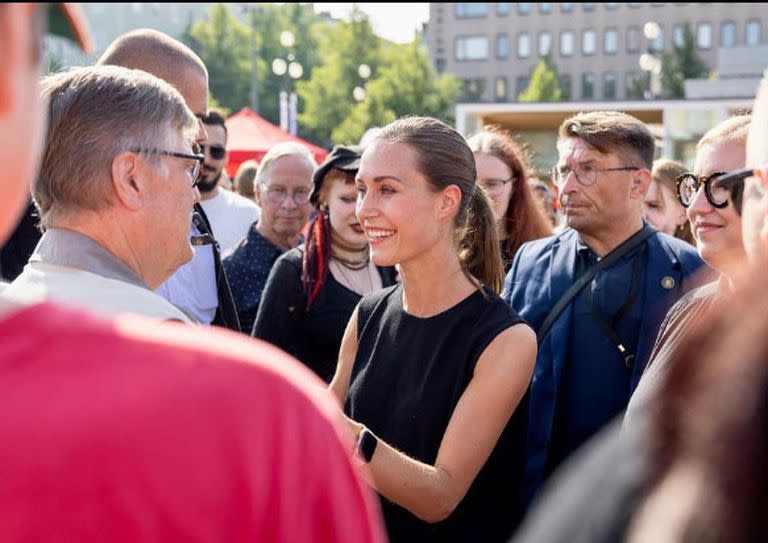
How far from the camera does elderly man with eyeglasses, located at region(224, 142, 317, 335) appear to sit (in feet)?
18.3

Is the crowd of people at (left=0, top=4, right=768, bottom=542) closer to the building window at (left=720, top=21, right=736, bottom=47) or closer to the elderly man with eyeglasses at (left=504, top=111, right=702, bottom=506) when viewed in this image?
the elderly man with eyeglasses at (left=504, top=111, right=702, bottom=506)

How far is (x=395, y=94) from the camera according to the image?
42.4m

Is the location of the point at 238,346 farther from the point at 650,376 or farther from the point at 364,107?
the point at 364,107

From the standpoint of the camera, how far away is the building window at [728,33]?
78.6 meters

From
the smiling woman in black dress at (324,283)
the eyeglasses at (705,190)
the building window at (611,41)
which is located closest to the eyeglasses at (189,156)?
the eyeglasses at (705,190)

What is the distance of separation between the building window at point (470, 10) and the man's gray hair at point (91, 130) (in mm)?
85660

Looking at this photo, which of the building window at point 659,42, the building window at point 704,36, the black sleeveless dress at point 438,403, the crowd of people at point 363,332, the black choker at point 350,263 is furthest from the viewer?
the building window at point 659,42

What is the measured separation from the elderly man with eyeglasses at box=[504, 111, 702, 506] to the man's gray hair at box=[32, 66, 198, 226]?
2118 mm

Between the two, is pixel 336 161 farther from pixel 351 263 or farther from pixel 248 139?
pixel 248 139

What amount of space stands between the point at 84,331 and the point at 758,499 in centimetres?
66

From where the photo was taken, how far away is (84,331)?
1.03 m

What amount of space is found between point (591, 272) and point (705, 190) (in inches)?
37.8

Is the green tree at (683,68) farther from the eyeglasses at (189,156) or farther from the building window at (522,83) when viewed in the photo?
the eyeglasses at (189,156)

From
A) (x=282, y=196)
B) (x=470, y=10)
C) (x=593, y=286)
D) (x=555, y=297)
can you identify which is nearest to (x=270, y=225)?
(x=282, y=196)
